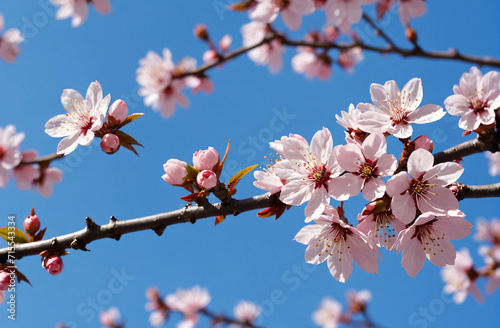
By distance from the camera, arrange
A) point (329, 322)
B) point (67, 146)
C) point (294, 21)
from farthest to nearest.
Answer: point (329, 322) < point (294, 21) < point (67, 146)

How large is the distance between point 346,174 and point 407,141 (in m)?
0.31

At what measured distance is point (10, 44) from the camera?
394 centimetres

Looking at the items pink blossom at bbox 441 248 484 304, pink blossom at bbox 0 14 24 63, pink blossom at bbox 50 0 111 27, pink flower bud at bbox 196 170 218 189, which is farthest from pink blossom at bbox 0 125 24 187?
pink blossom at bbox 441 248 484 304

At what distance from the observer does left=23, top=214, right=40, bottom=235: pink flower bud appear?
192cm

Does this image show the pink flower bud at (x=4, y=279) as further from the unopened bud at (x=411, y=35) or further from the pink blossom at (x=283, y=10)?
the unopened bud at (x=411, y=35)

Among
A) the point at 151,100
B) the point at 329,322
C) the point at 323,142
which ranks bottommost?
the point at 323,142

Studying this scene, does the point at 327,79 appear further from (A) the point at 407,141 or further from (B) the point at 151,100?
(A) the point at 407,141

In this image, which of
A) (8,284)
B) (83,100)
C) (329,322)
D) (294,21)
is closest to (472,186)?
(294,21)

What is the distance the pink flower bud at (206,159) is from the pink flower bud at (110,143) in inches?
14.3

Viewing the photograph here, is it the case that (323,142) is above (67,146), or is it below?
below

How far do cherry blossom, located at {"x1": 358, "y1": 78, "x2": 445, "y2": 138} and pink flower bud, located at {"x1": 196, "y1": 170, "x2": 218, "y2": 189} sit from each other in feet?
2.00

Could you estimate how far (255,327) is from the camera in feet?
14.2

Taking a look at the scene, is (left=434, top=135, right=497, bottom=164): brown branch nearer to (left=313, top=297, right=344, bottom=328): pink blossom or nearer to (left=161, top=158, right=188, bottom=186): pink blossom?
(left=161, top=158, right=188, bottom=186): pink blossom

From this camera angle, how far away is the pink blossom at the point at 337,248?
65.2 inches
